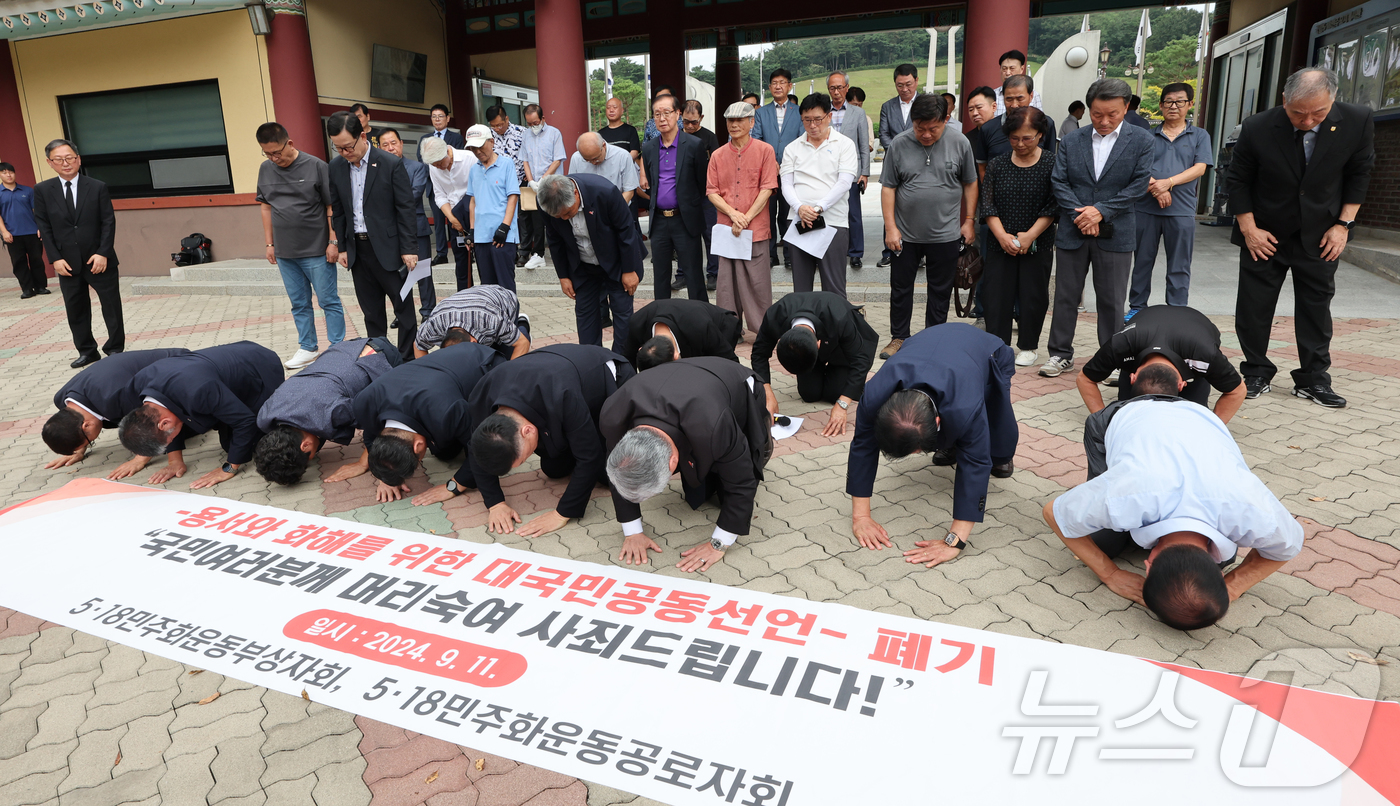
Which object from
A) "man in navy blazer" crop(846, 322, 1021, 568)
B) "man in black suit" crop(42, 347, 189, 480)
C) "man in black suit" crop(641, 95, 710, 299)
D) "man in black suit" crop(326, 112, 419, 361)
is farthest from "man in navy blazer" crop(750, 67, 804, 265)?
"man in black suit" crop(42, 347, 189, 480)

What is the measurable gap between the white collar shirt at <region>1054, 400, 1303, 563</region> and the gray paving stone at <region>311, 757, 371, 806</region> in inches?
83.2

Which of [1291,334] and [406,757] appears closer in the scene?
[406,757]

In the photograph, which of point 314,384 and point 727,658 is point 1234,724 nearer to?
point 727,658

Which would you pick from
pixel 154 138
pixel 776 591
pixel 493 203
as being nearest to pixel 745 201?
pixel 493 203

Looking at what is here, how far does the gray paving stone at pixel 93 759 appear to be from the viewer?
6.68 feet

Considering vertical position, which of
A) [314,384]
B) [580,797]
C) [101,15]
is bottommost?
[580,797]

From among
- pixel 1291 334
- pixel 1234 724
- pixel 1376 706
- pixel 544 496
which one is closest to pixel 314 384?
pixel 544 496

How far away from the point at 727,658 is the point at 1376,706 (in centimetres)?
167

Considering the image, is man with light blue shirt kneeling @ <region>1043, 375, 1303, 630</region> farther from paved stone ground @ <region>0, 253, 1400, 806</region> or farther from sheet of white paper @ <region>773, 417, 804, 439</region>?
sheet of white paper @ <region>773, 417, 804, 439</region>

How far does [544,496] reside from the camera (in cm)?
361

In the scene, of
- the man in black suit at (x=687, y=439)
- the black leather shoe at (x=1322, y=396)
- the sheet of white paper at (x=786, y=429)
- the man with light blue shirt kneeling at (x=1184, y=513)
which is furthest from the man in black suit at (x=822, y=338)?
the black leather shoe at (x=1322, y=396)

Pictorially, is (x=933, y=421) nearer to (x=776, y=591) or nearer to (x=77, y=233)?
(x=776, y=591)

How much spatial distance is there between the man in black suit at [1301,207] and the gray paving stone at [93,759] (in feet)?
15.4

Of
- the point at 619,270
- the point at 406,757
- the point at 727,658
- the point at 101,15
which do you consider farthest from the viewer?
the point at 101,15
